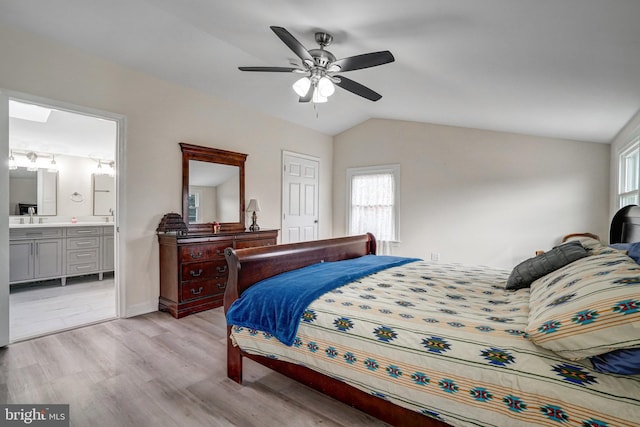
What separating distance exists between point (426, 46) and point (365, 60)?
56 cm

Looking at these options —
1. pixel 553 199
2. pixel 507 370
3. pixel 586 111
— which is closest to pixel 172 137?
pixel 507 370

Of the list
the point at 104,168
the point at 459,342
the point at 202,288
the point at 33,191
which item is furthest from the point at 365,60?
the point at 33,191

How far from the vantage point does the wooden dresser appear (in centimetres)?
349

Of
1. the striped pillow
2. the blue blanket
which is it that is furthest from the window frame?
the blue blanket

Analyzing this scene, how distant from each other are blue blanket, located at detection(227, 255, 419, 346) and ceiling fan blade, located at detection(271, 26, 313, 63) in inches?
66.4

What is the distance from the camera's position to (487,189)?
4.77 meters

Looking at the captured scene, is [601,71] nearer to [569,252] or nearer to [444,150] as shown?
[569,252]

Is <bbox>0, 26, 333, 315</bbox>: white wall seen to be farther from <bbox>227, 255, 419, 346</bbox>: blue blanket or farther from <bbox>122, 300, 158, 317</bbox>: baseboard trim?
<bbox>227, 255, 419, 346</bbox>: blue blanket

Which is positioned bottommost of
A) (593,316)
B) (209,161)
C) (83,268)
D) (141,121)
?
(83,268)

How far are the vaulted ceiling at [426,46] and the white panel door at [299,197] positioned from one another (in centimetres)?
149

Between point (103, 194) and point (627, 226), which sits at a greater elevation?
point (103, 194)

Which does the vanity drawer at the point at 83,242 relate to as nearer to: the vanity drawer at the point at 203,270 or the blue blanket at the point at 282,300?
the vanity drawer at the point at 203,270

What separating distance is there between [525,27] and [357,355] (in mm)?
2142

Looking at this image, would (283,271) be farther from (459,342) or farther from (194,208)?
(194,208)
